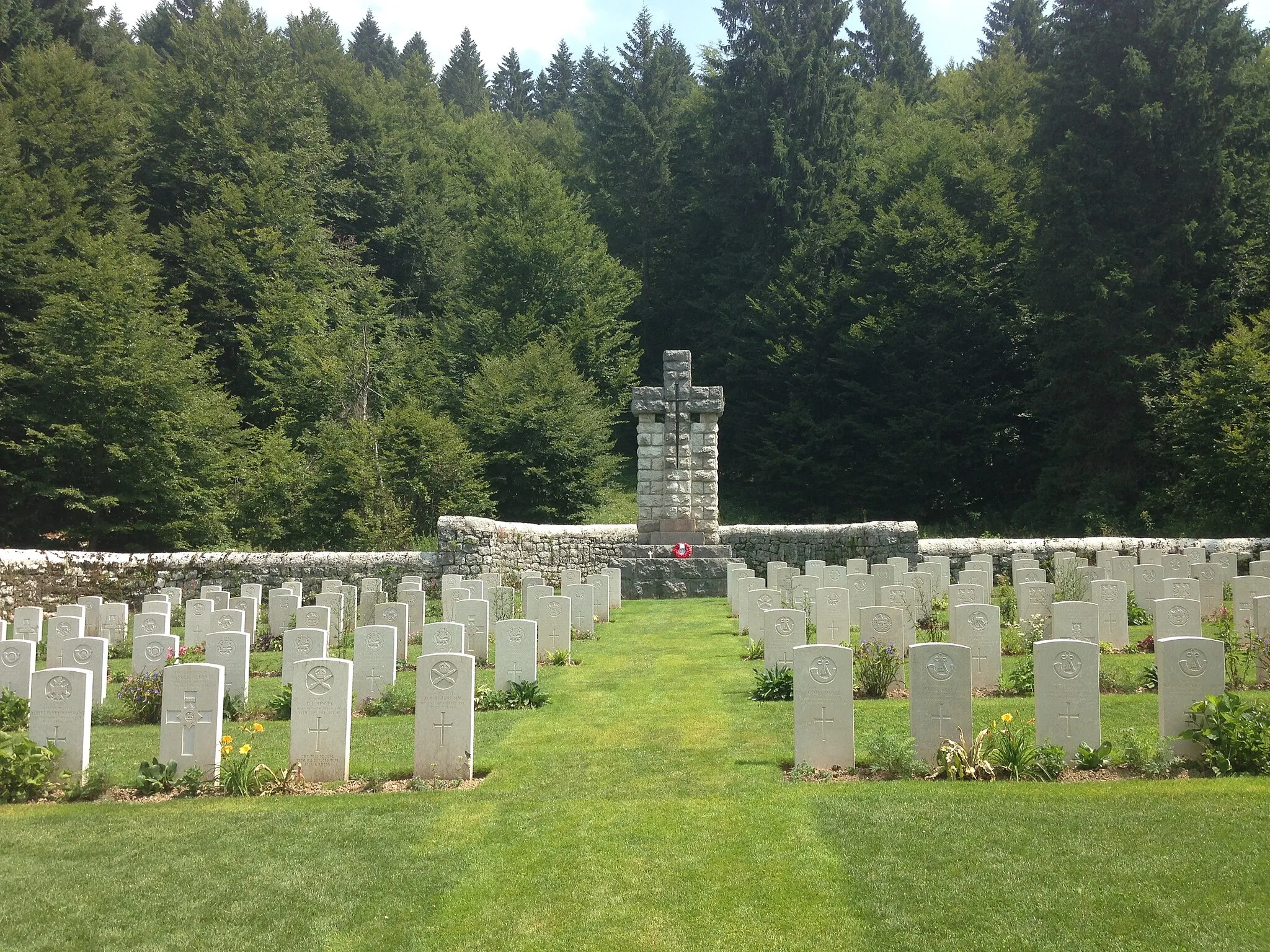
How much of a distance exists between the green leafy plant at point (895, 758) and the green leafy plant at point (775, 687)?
2461 mm

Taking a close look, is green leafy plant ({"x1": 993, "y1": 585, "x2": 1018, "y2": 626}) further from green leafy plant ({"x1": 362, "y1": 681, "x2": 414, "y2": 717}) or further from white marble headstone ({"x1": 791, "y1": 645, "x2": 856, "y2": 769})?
green leafy plant ({"x1": 362, "y1": 681, "x2": 414, "y2": 717})

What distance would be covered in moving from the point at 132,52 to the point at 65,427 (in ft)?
79.3

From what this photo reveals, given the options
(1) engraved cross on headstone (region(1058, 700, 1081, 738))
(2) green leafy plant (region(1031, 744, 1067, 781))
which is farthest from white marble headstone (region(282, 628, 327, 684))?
(1) engraved cross on headstone (region(1058, 700, 1081, 738))

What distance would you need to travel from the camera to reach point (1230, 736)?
6.90 metres

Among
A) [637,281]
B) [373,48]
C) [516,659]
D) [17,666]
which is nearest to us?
[17,666]

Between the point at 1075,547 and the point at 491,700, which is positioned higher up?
the point at 1075,547

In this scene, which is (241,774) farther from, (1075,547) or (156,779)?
(1075,547)

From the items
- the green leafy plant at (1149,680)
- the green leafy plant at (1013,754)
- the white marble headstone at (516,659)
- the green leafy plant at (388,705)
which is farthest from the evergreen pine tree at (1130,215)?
the green leafy plant at (388,705)

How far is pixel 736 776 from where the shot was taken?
7.30 m

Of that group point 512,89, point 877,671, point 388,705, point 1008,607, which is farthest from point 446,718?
point 512,89

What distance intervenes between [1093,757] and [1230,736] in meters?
0.88

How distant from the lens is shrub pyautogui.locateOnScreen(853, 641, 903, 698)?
9977 millimetres

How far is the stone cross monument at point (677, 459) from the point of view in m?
19.5

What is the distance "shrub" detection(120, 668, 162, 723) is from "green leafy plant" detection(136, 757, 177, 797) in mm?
2372
